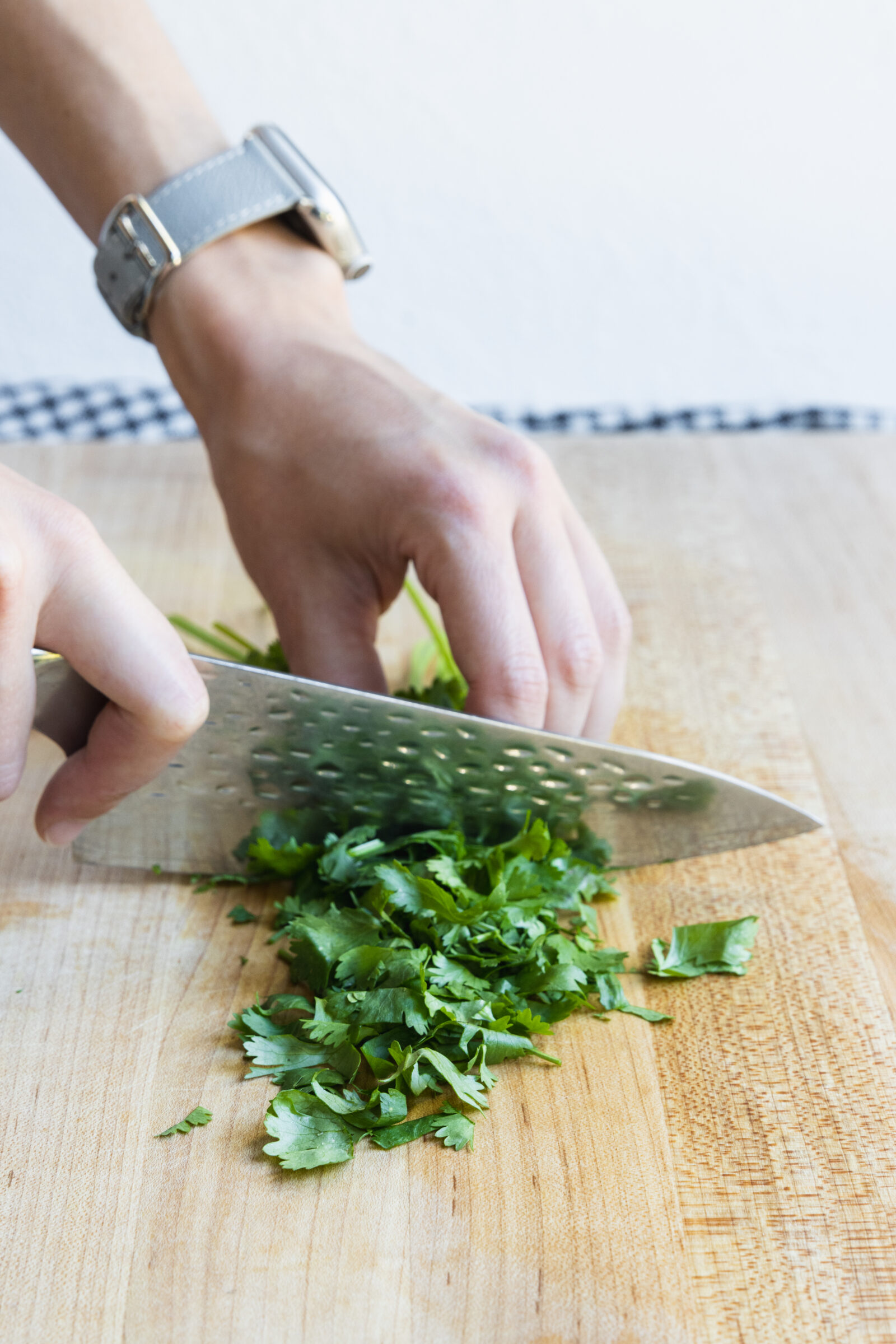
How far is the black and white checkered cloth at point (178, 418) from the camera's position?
236cm

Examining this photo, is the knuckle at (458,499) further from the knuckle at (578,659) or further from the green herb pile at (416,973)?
the green herb pile at (416,973)

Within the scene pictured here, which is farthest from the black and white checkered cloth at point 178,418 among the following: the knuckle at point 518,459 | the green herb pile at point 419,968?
the green herb pile at point 419,968

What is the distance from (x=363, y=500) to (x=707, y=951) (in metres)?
0.62


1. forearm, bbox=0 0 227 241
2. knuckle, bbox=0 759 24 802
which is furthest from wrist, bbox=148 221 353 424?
knuckle, bbox=0 759 24 802

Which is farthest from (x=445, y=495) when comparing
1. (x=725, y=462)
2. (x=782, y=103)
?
(x=782, y=103)

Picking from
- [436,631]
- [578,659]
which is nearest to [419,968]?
[578,659]

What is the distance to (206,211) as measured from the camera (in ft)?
4.98

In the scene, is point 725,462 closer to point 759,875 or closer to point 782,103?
point 759,875

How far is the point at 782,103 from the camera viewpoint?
10.4 feet

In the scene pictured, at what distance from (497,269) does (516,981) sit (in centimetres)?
258

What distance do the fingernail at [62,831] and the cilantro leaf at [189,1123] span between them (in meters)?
0.33

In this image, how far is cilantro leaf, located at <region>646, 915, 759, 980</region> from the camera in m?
1.21

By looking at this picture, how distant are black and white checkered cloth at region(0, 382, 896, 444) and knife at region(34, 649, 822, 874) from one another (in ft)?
3.94

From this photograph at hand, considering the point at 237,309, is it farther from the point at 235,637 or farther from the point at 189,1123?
the point at 189,1123
